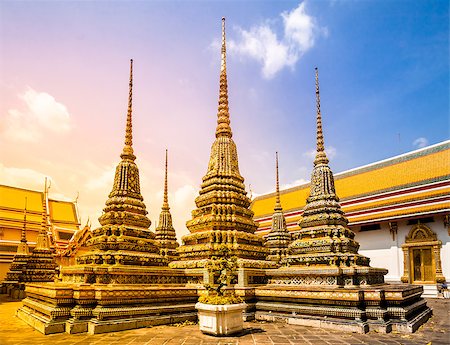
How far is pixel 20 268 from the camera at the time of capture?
24.7 metres

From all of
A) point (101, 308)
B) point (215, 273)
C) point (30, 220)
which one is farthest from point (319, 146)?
point (30, 220)

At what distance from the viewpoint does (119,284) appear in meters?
10.9

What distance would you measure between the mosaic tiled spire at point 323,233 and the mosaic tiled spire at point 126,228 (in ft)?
16.3

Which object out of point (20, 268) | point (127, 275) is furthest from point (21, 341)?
point (20, 268)

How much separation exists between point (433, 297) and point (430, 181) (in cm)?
697

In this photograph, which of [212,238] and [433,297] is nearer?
[212,238]

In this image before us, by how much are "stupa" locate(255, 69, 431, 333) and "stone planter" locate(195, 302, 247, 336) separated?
2741 millimetres

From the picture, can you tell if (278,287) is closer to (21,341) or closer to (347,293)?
(347,293)

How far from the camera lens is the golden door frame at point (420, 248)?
21531 mm

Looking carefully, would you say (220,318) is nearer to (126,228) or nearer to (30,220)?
(126,228)

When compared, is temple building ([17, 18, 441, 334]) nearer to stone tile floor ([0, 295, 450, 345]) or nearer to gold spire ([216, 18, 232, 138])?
gold spire ([216, 18, 232, 138])

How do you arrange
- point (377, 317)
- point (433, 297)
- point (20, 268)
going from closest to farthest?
point (377, 317)
point (433, 297)
point (20, 268)

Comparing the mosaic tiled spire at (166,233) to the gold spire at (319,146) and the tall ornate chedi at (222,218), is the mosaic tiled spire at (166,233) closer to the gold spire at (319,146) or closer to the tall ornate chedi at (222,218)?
the tall ornate chedi at (222,218)

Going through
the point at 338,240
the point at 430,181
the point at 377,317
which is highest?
the point at 430,181
